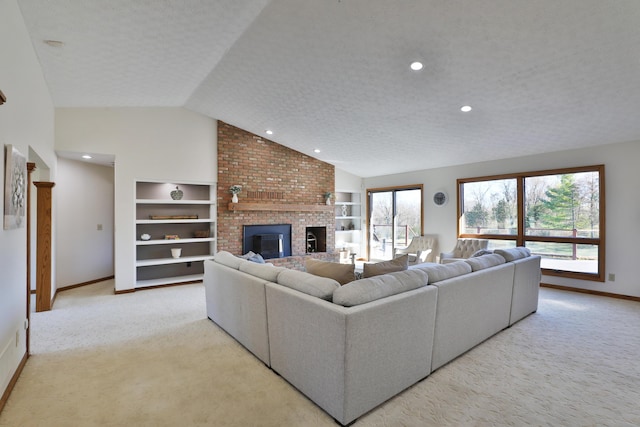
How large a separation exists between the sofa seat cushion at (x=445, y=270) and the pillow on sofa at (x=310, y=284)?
2.99 feet

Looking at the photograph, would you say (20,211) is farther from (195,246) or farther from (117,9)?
(195,246)

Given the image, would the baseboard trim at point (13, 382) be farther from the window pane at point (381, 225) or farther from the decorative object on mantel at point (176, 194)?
the window pane at point (381, 225)

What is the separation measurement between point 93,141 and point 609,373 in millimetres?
6915

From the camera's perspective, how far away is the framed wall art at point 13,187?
221 cm

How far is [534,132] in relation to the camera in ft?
15.2

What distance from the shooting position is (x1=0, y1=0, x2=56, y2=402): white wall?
7.12 ft

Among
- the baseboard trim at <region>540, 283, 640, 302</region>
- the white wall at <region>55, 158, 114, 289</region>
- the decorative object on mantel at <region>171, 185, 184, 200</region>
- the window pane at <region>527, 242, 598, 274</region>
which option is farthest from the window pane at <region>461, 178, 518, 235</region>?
the white wall at <region>55, 158, 114, 289</region>

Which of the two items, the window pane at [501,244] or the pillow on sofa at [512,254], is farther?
the window pane at [501,244]

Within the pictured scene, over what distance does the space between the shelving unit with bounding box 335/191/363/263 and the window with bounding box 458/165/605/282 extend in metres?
3.20

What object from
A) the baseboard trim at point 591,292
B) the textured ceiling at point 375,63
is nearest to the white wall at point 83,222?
the textured ceiling at point 375,63

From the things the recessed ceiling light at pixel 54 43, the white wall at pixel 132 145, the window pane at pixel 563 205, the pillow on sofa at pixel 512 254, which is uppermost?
the recessed ceiling light at pixel 54 43

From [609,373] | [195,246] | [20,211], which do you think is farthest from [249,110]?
[609,373]

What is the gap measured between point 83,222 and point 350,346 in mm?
6005

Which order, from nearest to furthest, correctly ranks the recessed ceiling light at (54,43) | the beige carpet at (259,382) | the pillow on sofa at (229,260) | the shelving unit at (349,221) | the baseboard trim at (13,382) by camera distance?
the beige carpet at (259,382) → the baseboard trim at (13,382) → the recessed ceiling light at (54,43) → the pillow on sofa at (229,260) → the shelving unit at (349,221)
